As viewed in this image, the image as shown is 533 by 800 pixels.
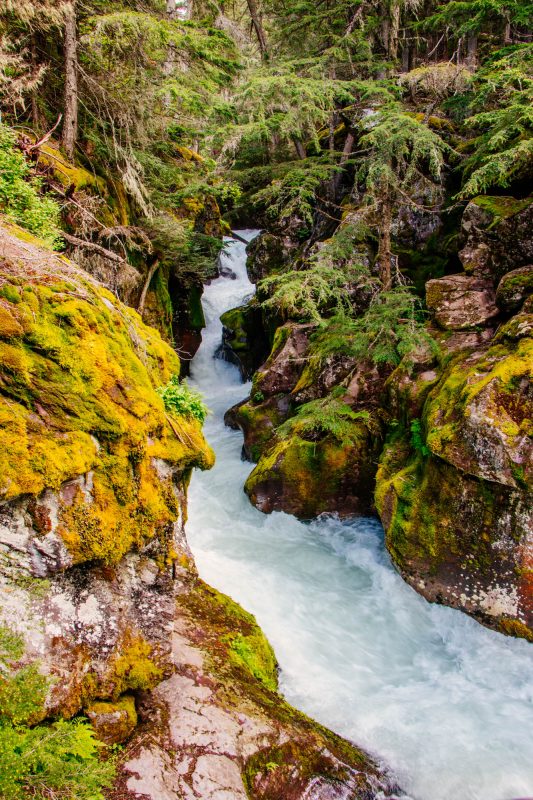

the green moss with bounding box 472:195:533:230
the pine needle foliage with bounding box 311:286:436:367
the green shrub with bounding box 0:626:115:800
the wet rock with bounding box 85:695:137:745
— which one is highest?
the green moss with bounding box 472:195:533:230

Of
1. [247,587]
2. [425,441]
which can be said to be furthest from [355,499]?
[247,587]

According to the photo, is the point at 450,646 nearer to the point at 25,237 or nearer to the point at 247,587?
the point at 247,587

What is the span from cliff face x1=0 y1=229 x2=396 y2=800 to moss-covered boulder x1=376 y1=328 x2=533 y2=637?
3101 mm

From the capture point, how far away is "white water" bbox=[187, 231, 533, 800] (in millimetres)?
4762

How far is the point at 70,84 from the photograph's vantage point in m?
8.91

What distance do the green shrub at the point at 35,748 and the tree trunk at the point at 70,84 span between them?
10.0 meters

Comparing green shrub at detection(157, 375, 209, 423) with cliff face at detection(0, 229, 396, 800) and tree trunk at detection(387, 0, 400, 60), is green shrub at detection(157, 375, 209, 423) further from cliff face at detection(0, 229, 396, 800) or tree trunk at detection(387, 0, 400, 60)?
tree trunk at detection(387, 0, 400, 60)

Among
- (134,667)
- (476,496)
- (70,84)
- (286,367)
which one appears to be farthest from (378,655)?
(70,84)

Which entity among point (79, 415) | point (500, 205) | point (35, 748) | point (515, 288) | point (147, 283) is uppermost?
point (500, 205)

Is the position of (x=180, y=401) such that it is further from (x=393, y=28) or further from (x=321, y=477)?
(x=393, y=28)

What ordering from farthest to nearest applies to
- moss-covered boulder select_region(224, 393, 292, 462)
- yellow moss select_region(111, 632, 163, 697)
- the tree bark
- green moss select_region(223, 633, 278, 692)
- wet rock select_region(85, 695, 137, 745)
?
moss-covered boulder select_region(224, 393, 292, 462) < the tree bark < green moss select_region(223, 633, 278, 692) < yellow moss select_region(111, 632, 163, 697) < wet rock select_region(85, 695, 137, 745)

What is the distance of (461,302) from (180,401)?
21.4 feet

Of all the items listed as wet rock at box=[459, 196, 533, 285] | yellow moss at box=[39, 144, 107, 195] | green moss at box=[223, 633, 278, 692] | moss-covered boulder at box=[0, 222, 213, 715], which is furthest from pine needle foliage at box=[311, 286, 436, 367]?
yellow moss at box=[39, 144, 107, 195]

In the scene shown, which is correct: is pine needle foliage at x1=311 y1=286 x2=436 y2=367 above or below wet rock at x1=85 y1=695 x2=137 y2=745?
above
